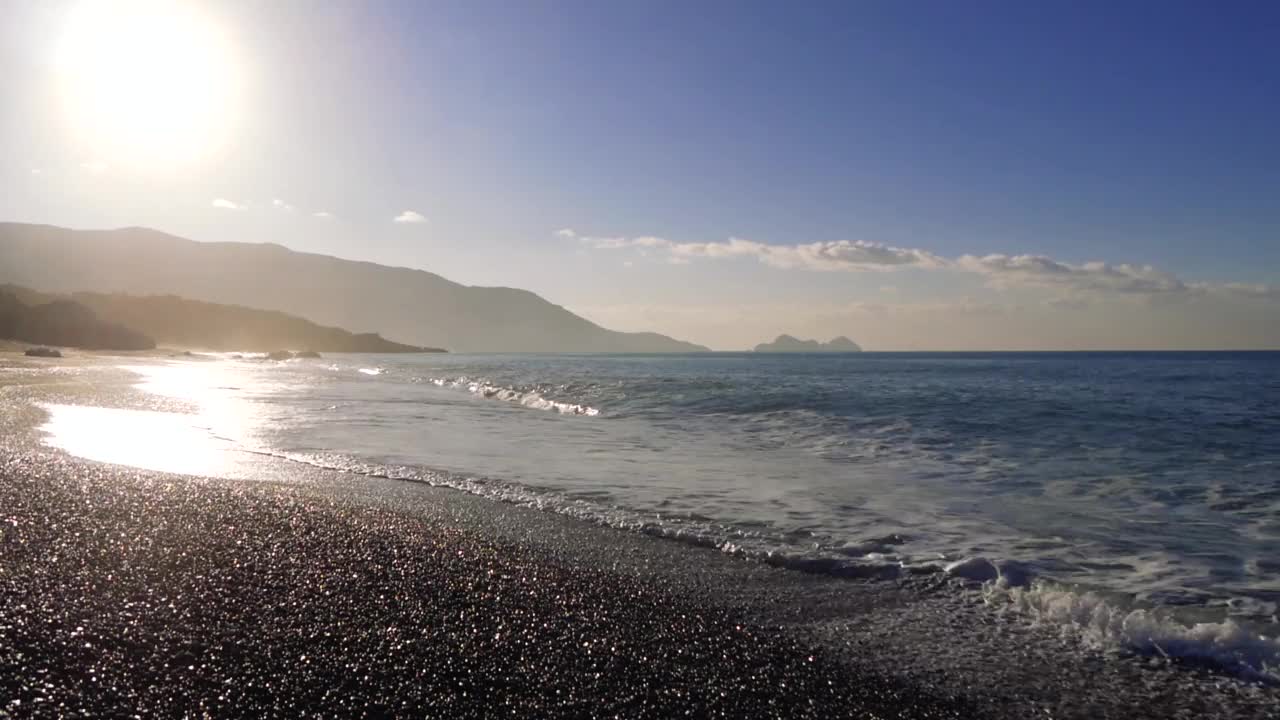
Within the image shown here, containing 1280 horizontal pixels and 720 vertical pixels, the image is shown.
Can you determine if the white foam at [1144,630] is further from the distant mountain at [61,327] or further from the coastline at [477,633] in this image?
the distant mountain at [61,327]

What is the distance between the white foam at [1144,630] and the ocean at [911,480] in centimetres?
2

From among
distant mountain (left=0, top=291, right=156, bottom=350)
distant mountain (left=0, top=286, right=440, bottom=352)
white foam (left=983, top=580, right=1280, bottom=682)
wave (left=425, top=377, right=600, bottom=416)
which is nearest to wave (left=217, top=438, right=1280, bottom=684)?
white foam (left=983, top=580, right=1280, bottom=682)

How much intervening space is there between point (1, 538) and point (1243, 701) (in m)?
7.45

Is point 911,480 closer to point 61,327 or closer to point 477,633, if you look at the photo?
point 477,633

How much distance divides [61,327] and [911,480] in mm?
70594

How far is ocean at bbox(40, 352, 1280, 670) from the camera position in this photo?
5406 mm

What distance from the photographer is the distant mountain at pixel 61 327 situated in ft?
179

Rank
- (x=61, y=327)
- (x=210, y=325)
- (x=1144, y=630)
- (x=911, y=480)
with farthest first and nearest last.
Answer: (x=210, y=325) < (x=61, y=327) < (x=911, y=480) < (x=1144, y=630)

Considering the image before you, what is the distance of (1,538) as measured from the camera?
4.63 metres

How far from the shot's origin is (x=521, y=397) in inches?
976

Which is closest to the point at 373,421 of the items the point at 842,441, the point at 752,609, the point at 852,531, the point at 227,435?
the point at 227,435

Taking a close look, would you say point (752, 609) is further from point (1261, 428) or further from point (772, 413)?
point (1261, 428)

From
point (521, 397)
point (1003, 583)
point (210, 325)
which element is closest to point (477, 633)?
point (1003, 583)

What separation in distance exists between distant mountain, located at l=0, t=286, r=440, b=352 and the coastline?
9813 cm
